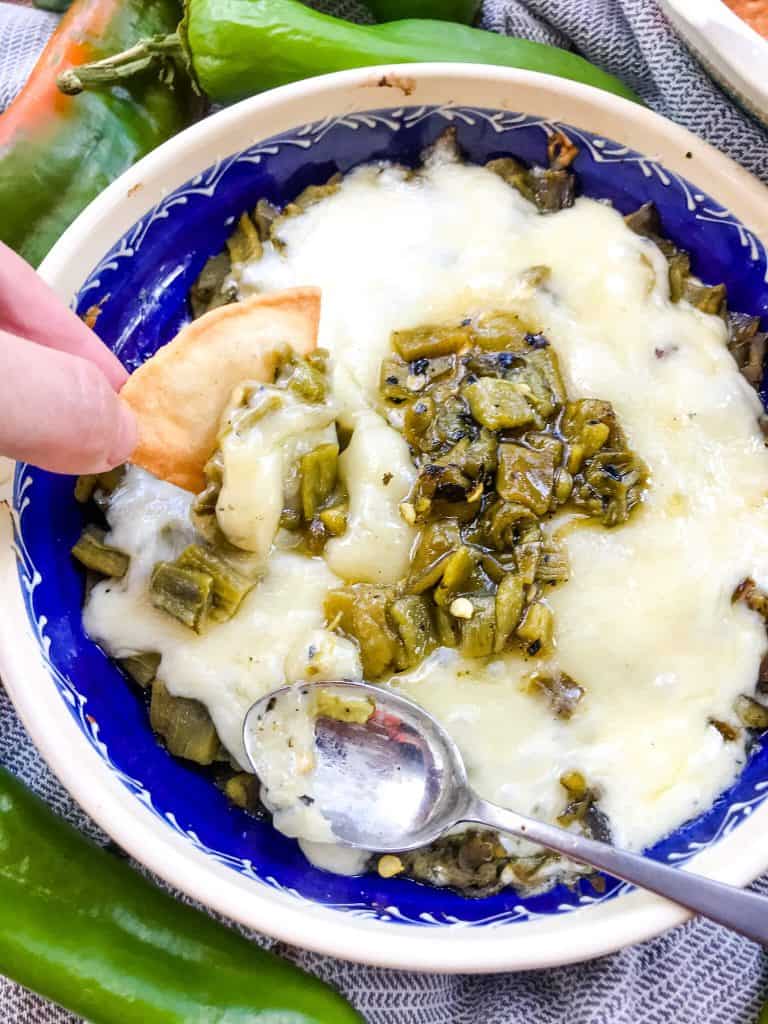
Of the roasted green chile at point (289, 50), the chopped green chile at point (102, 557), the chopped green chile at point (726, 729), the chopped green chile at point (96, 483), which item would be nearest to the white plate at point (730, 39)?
the roasted green chile at point (289, 50)

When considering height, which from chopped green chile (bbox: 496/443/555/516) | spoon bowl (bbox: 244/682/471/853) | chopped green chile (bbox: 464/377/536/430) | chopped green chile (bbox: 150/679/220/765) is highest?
chopped green chile (bbox: 464/377/536/430)

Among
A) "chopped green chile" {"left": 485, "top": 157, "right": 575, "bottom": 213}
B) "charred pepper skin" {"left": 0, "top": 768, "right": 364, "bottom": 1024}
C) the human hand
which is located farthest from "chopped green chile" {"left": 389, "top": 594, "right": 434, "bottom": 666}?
"chopped green chile" {"left": 485, "top": 157, "right": 575, "bottom": 213}

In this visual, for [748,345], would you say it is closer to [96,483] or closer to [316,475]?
[316,475]

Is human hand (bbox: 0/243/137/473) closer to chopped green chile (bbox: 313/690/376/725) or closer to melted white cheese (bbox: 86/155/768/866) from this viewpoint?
melted white cheese (bbox: 86/155/768/866)

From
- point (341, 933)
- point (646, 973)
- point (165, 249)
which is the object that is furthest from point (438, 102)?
point (646, 973)

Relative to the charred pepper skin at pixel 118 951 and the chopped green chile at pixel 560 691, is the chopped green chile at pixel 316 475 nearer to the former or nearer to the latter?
the chopped green chile at pixel 560 691

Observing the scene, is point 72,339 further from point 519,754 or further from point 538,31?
point 538,31
